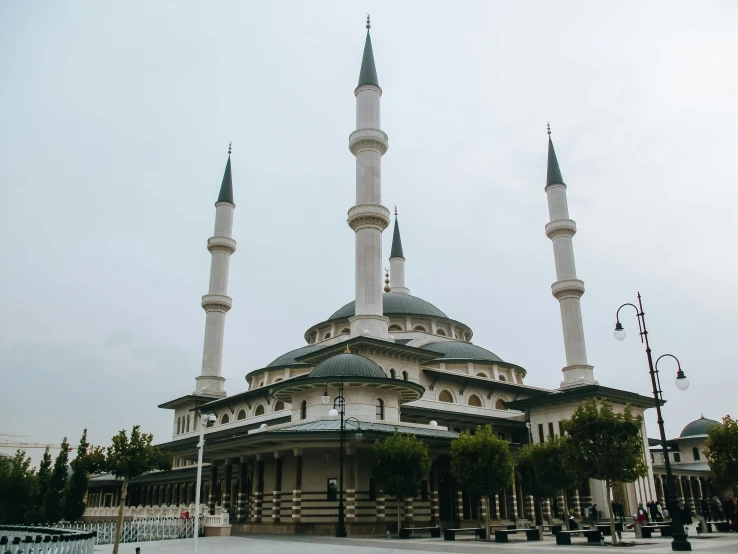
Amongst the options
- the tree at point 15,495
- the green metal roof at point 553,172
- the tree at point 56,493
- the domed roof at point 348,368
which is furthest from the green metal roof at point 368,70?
the tree at point 15,495

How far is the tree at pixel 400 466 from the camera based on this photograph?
25.7 m

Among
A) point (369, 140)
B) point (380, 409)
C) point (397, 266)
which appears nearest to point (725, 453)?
point (380, 409)

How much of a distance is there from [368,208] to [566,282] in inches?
685

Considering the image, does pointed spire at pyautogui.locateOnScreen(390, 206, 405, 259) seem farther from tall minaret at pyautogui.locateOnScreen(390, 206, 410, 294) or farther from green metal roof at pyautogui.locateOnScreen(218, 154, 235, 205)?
green metal roof at pyautogui.locateOnScreen(218, 154, 235, 205)

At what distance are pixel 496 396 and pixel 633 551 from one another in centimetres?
2994

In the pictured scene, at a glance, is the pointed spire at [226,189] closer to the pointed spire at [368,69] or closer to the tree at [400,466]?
the pointed spire at [368,69]

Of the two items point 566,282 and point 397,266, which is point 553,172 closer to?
point 566,282

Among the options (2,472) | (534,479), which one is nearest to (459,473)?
(534,479)

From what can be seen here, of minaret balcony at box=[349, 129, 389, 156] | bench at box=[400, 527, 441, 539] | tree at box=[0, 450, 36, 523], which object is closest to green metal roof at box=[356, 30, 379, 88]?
minaret balcony at box=[349, 129, 389, 156]

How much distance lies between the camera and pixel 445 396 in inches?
1750

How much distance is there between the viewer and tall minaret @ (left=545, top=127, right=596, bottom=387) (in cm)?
4547

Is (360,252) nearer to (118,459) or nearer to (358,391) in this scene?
(358,391)

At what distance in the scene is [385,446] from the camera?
85.4ft

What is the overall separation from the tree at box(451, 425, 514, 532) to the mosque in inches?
141
